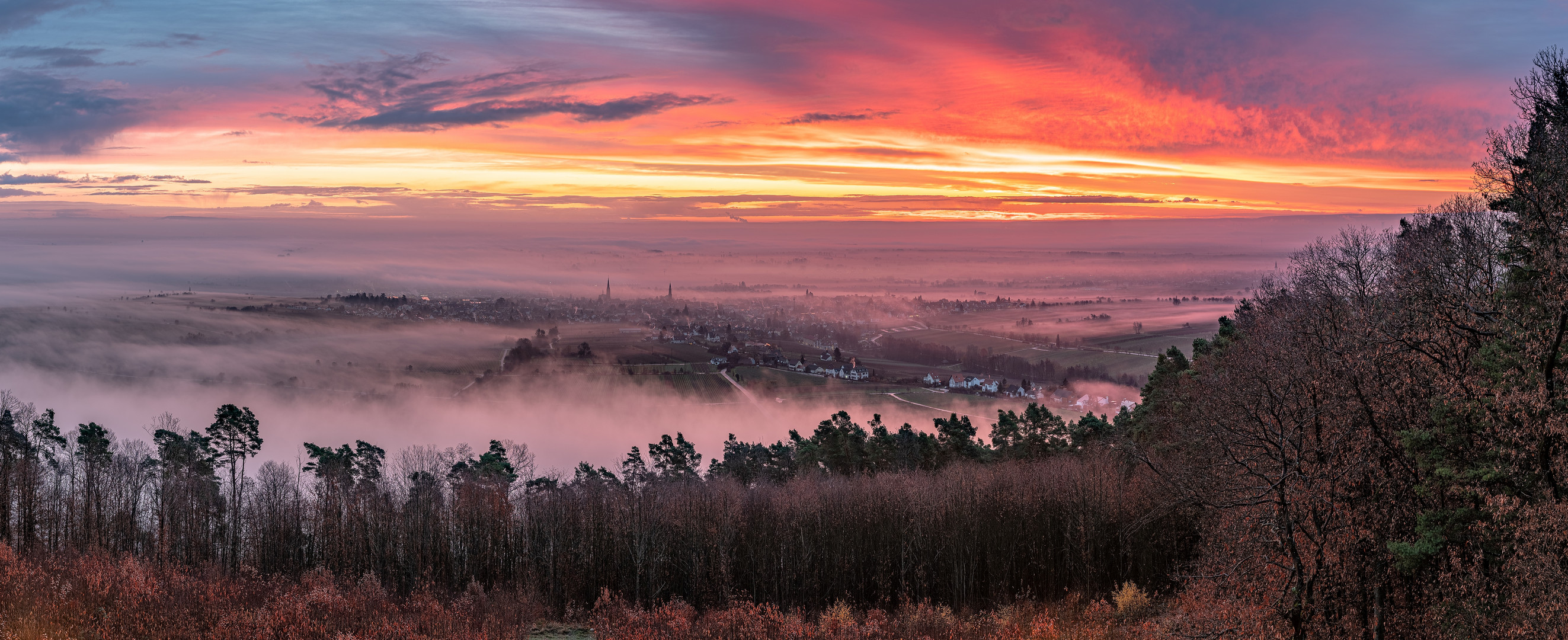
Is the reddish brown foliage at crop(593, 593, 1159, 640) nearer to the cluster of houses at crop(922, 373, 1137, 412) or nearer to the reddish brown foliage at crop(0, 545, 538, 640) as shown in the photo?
the reddish brown foliage at crop(0, 545, 538, 640)

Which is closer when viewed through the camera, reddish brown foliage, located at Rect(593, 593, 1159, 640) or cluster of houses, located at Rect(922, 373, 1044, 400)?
reddish brown foliage, located at Rect(593, 593, 1159, 640)

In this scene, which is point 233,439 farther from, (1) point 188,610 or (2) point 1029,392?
(2) point 1029,392

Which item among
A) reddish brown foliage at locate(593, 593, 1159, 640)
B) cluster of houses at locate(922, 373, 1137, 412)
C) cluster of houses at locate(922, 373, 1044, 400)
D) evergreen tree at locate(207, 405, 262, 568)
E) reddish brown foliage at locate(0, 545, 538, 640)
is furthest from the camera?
cluster of houses at locate(922, 373, 1044, 400)

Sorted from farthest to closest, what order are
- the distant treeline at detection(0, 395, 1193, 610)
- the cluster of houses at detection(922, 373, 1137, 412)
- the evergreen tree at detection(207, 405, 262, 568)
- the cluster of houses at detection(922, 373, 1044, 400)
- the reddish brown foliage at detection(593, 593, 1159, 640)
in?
1. the cluster of houses at detection(922, 373, 1044, 400)
2. the cluster of houses at detection(922, 373, 1137, 412)
3. the evergreen tree at detection(207, 405, 262, 568)
4. the distant treeline at detection(0, 395, 1193, 610)
5. the reddish brown foliage at detection(593, 593, 1159, 640)

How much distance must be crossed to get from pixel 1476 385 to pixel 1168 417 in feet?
84.2

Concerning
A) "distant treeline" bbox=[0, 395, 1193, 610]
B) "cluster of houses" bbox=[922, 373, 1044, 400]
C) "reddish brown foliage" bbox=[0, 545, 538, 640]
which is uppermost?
"reddish brown foliage" bbox=[0, 545, 538, 640]

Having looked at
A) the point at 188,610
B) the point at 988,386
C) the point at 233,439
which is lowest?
the point at 988,386

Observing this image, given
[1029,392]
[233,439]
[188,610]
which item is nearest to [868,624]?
[188,610]

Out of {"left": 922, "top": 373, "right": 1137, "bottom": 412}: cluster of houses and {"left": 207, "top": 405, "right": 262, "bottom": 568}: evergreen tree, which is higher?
{"left": 207, "top": 405, "right": 262, "bottom": 568}: evergreen tree

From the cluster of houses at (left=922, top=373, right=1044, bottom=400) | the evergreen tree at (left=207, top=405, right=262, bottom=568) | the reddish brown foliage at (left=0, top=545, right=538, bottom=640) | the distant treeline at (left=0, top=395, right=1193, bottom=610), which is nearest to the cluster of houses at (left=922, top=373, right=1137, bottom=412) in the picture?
the cluster of houses at (left=922, top=373, right=1044, bottom=400)

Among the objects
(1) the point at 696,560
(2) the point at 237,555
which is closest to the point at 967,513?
(1) the point at 696,560

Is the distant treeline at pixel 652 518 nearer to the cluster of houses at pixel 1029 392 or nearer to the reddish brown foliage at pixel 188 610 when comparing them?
the reddish brown foliage at pixel 188 610

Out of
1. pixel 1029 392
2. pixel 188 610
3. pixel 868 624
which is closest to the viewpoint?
pixel 188 610

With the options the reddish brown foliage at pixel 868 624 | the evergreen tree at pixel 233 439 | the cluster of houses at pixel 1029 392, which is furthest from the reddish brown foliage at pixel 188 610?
the cluster of houses at pixel 1029 392
